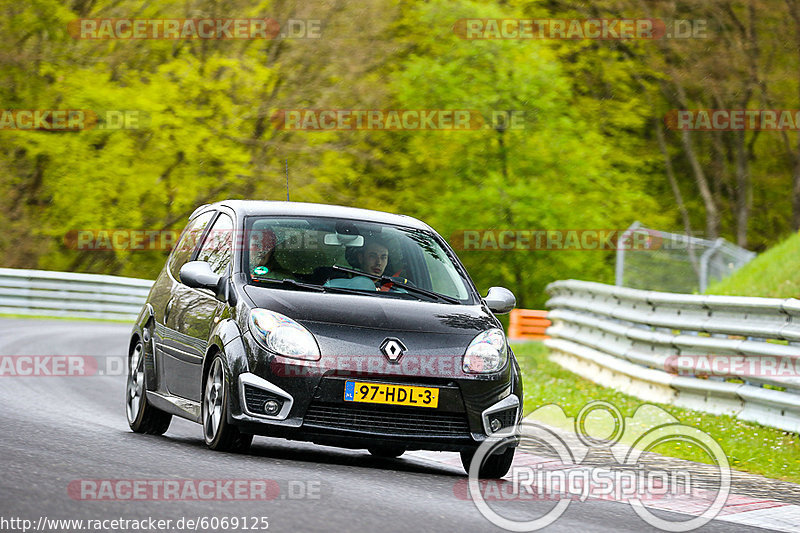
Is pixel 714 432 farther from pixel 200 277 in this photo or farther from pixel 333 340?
pixel 200 277

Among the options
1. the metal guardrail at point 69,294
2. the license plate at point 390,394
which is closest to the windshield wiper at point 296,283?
the license plate at point 390,394

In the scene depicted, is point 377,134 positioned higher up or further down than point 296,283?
higher up

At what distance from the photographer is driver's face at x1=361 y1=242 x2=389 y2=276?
8688 mm

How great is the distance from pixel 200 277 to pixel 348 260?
3.26 ft

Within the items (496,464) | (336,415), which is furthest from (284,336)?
(496,464)

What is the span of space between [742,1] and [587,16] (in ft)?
20.9

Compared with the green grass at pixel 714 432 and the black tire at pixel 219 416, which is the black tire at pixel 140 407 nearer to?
the black tire at pixel 219 416

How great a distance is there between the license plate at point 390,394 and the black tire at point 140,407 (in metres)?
2.26

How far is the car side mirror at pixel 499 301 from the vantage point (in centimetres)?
868

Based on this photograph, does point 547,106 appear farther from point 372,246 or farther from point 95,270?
point 372,246

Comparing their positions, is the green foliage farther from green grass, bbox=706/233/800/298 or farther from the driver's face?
the driver's face

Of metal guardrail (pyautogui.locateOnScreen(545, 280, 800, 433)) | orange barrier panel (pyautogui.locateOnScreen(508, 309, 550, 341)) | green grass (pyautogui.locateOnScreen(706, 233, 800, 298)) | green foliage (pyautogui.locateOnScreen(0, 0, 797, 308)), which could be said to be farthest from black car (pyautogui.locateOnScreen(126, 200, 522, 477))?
green foliage (pyautogui.locateOnScreen(0, 0, 797, 308))

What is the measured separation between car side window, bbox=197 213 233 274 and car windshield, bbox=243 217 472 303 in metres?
0.21

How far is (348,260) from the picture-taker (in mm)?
8688
